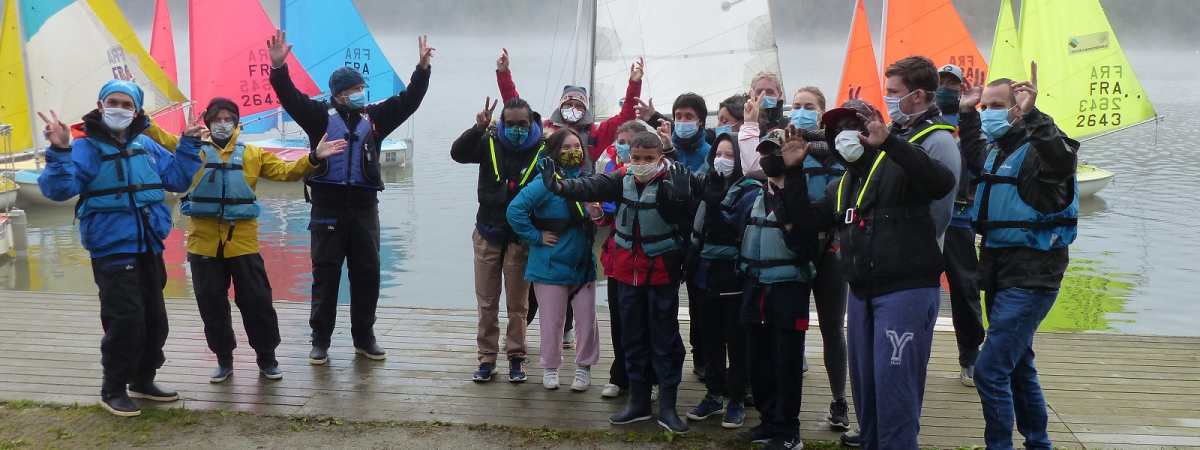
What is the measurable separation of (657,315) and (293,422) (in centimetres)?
178

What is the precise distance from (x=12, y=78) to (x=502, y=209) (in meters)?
13.4

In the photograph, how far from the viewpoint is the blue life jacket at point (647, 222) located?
172 inches

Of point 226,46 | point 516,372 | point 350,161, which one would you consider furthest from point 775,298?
point 226,46

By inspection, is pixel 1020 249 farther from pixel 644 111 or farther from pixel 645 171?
pixel 644 111

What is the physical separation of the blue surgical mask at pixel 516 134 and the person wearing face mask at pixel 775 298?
140cm

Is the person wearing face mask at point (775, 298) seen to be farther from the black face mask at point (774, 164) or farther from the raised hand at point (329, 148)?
the raised hand at point (329, 148)

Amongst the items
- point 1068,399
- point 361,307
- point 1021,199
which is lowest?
point 1068,399

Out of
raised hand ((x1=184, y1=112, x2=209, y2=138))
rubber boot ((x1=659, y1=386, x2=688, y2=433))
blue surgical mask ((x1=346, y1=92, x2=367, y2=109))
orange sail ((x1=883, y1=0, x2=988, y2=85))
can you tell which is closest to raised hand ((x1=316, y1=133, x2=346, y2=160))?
blue surgical mask ((x1=346, y1=92, x2=367, y2=109))

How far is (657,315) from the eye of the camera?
4.41 m

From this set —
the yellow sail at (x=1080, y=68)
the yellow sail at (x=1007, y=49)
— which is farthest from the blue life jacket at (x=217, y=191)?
the yellow sail at (x=1080, y=68)

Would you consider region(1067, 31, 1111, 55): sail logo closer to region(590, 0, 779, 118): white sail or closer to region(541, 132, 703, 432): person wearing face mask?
region(590, 0, 779, 118): white sail

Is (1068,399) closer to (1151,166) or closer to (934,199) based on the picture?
(934,199)

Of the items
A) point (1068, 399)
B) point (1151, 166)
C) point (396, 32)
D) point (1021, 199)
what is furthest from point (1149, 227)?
point (396, 32)

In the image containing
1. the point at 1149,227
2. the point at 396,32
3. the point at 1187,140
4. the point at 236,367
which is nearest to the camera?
the point at 236,367
